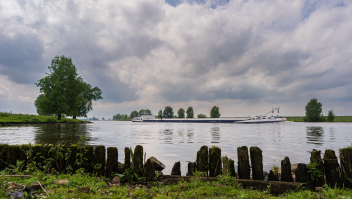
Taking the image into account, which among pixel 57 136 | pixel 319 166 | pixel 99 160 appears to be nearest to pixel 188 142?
pixel 99 160

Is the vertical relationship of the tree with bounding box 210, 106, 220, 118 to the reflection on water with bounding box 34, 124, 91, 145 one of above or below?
above

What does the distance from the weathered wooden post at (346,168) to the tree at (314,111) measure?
456ft

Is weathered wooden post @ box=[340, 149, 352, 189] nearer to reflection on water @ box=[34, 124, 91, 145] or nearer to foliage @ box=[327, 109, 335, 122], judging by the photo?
reflection on water @ box=[34, 124, 91, 145]

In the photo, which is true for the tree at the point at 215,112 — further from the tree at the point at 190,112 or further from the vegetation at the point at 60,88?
the vegetation at the point at 60,88

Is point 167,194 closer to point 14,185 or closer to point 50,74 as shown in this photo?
point 14,185

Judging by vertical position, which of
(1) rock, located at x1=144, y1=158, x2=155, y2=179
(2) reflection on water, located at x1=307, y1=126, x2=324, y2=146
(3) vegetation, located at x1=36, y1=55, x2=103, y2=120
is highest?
(3) vegetation, located at x1=36, y1=55, x2=103, y2=120

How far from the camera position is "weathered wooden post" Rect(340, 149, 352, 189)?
4.61 metres

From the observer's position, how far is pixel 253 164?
5.17 m

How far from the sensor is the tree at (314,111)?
11731 cm

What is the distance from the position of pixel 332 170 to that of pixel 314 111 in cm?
14054

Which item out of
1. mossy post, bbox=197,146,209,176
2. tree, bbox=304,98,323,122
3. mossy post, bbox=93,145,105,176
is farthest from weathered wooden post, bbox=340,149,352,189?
tree, bbox=304,98,323,122

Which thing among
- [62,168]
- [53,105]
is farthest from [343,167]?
[53,105]

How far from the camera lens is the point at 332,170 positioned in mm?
4699

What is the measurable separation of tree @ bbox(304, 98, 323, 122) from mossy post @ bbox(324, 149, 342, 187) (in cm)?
13912
